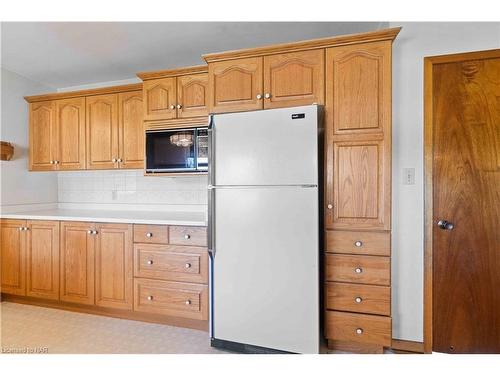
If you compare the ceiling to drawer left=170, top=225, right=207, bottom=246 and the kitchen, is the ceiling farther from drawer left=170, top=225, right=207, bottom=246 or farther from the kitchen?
drawer left=170, top=225, right=207, bottom=246

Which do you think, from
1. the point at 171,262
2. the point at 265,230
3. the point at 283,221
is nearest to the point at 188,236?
the point at 171,262

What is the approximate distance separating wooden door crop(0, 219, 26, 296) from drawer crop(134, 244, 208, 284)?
1265 millimetres

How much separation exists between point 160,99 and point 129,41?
20.0 inches

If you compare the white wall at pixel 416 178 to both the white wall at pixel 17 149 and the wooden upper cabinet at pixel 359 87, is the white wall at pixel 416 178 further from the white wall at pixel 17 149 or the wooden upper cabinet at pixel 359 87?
the white wall at pixel 17 149

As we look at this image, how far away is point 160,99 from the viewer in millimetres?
2566

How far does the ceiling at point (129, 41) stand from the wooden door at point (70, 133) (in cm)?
36

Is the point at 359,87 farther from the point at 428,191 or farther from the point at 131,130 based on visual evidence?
the point at 131,130

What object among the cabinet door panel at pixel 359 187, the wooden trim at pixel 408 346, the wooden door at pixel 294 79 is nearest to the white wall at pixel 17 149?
the wooden door at pixel 294 79

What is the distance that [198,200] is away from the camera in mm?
2918

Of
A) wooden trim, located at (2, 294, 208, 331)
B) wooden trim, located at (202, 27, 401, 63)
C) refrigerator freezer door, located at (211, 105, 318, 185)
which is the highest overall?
wooden trim, located at (202, 27, 401, 63)

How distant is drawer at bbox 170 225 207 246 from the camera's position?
2217mm

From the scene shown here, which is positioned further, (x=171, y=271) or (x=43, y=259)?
(x=43, y=259)

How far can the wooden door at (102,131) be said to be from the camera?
113 inches

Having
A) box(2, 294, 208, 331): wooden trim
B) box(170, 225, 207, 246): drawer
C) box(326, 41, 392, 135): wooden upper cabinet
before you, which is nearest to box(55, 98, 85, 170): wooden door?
box(2, 294, 208, 331): wooden trim
